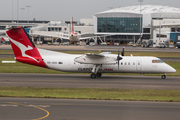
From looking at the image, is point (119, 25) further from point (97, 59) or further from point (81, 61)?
point (81, 61)

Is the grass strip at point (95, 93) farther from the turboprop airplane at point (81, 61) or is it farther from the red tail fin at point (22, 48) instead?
the red tail fin at point (22, 48)

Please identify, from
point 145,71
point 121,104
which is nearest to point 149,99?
point 121,104

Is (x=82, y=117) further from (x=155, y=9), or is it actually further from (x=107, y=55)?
(x=155, y=9)

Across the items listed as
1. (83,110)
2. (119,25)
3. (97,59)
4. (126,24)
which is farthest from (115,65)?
(126,24)

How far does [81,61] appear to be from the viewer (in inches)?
1103

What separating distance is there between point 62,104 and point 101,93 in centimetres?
509

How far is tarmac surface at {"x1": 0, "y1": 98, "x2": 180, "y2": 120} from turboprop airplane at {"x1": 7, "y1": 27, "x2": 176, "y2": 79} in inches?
468

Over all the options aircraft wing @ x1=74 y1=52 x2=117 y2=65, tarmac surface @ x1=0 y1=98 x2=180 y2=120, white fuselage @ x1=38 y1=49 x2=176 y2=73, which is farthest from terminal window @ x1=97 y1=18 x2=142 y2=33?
tarmac surface @ x1=0 y1=98 x2=180 y2=120

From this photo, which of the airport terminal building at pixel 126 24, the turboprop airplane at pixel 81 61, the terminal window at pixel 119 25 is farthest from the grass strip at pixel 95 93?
the terminal window at pixel 119 25

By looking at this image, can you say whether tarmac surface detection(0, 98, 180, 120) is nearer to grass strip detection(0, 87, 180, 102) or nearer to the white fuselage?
grass strip detection(0, 87, 180, 102)

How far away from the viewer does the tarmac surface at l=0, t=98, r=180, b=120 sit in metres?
12.7

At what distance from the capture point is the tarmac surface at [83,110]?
41.7ft

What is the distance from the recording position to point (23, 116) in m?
12.7

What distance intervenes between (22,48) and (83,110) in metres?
17.1
